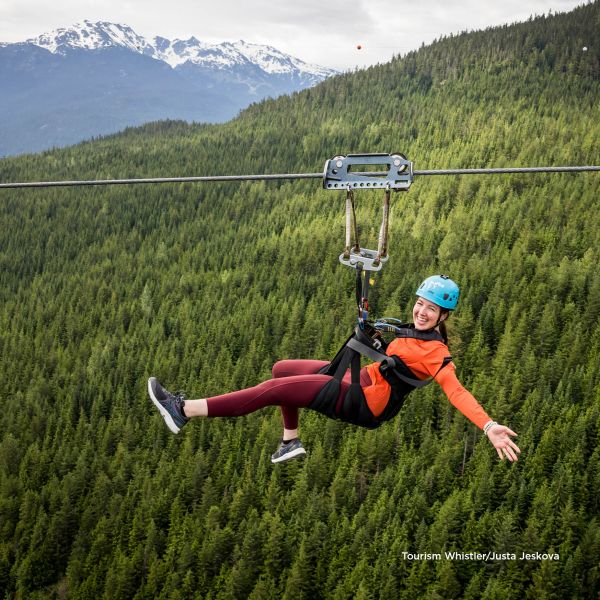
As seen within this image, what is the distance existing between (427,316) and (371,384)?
1.17m

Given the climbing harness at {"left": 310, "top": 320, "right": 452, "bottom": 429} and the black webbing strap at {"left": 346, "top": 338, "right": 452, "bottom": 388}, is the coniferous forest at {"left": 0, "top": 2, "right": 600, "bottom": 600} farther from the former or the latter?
the black webbing strap at {"left": 346, "top": 338, "right": 452, "bottom": 388}

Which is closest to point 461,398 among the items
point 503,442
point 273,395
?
point 503,442

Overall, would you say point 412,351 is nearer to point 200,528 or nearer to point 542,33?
point 200,528

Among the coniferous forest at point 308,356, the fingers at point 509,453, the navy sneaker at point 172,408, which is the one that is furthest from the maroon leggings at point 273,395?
the coniferous forest at point 308,356

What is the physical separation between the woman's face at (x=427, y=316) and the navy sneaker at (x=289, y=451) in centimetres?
251

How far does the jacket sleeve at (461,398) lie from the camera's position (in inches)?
263

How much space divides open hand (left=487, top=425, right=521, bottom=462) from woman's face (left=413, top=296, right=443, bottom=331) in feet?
6.40

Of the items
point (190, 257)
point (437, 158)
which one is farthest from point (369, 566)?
point (437, 158)

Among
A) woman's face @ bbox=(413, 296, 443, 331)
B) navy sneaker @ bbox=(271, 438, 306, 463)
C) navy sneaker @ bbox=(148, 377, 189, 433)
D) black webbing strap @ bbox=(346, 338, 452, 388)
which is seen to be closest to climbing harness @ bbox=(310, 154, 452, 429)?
black webbing strap @ bbox=(346, 338, 452, 388)

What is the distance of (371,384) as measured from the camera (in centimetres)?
796

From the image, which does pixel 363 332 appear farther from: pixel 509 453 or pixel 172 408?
pixel 172 408

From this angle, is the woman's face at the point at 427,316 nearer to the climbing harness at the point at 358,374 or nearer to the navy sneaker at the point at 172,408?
the climbing harness at the point at 358,374

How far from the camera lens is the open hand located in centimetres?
603

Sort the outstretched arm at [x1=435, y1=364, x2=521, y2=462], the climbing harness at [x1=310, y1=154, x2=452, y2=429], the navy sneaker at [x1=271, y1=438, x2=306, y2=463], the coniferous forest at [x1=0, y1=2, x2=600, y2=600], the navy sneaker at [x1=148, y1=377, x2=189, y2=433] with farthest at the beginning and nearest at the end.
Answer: the coniferous forest at [x1=0, y1=2, x2=600, y2=600], the navy sneaker at [x1=271, y1=438, x2=306, y2=463], the navy sneaker at [x1=148, y1=377, x2=189, y2=433], the climbing harness at [x1=310, y1=154, x2=452, y2=429], the outstretched arm at [x1=435, y1=364, x2=521, y2=462]
